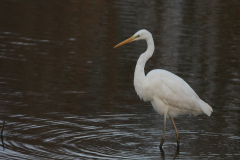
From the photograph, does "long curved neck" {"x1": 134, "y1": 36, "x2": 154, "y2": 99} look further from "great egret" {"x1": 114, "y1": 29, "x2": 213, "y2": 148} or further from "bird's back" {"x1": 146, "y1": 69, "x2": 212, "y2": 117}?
"bird's back" {"x1": 146, "y1": 69, "x2": 212, "y2": 117}

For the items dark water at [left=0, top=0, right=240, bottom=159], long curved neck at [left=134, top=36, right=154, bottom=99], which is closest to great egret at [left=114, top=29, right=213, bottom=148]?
Answer: long curved neck at [left=134, top=36, right=154, bottom=99]

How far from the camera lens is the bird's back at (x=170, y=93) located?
283 inches

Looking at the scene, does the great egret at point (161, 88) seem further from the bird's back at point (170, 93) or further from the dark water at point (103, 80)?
the dark water at point (103, 80)

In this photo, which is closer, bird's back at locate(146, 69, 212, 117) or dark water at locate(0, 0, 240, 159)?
dark water at locate(0, 0, 240, 159)

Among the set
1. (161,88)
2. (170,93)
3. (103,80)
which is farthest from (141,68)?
(103,80)

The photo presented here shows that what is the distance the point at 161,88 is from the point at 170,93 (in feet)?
0.55

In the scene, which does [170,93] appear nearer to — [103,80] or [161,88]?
[161,88]

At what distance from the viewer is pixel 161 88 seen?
7.18 m

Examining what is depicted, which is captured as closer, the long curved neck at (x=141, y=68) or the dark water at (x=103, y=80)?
the dark water at (x=103, y=80)

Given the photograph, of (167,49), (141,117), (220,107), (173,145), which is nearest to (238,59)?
(167,49)

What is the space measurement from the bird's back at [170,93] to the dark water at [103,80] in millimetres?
506

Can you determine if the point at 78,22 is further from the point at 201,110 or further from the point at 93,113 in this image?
the point at 201,110

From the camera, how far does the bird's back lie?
7176 mm

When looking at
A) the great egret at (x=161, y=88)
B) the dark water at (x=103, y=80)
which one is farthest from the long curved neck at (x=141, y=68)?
the dark water at (x=103, y=80)
